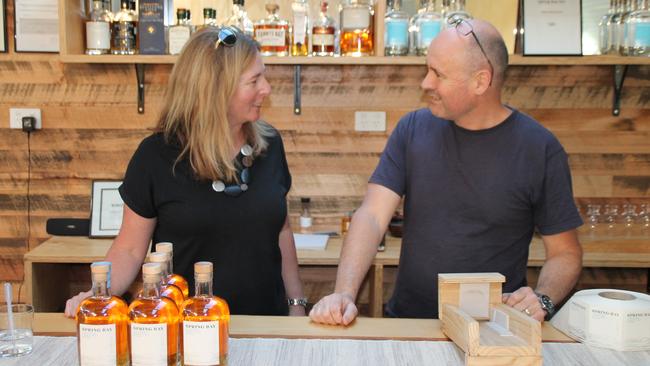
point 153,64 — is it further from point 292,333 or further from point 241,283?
point 292,333

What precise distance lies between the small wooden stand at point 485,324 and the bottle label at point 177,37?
166 centimetres

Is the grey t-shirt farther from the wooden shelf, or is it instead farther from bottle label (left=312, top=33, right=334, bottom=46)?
bottle label (left=312, top=33, right=334, bottom=46)

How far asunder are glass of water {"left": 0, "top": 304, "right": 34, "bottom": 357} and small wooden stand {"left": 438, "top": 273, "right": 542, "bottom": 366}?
800 millimetres

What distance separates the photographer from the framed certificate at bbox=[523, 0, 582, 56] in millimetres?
2829

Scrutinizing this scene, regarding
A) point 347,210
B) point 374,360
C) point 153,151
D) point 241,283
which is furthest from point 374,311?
point 374,360

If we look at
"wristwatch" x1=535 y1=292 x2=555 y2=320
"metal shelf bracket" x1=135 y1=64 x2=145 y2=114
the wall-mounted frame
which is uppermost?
the wall-mounted frame

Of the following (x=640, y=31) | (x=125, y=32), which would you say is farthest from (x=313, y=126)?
(x=640, y=31)

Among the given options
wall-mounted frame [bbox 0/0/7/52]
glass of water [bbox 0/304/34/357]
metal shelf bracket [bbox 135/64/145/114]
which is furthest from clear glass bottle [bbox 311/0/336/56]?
glass of water [bbox 0/304/34/357]

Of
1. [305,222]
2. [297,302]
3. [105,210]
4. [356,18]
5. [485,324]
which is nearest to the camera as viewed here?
[485,324]

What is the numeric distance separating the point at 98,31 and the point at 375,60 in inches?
40.7

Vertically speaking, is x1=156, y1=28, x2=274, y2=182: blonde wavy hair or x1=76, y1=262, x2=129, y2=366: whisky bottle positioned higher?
x1=156, y1=28, x2=274, y2=182: blonde wavy hair

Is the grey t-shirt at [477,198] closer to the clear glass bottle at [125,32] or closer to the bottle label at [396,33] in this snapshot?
the bottle label at [396,33]

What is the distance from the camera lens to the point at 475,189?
1.93 m

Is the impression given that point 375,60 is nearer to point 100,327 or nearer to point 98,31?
point 98,31
